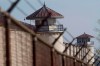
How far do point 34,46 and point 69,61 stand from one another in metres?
4.18

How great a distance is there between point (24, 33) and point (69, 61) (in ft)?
13.7

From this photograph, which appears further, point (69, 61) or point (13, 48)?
point (69, 61)

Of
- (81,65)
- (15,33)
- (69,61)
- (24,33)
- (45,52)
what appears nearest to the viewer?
(15,33)

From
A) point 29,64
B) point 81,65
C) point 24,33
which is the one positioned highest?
point 24,33

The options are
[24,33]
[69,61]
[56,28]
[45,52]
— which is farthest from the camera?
[56,28]

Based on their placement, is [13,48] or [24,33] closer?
[13,48]

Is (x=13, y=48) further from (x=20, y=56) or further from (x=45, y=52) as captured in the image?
(x=45, y=52)

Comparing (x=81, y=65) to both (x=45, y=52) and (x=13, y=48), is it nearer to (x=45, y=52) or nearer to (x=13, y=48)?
(x=45, y=52)

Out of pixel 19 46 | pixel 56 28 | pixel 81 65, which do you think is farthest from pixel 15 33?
pixel 56 28

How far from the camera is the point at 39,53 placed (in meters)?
5.59

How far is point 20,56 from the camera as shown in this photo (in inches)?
183

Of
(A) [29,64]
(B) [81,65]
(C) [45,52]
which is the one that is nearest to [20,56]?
(A) [29,64]

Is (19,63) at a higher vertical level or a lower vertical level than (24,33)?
lower

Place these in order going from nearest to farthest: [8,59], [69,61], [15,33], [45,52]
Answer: [8,59]
[15,33]
[45,52]
[69,61]
